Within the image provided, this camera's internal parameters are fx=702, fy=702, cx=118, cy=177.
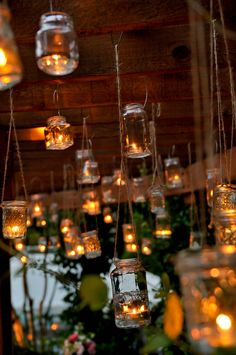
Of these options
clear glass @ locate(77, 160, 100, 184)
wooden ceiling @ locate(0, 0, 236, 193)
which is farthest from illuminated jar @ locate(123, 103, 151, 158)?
clear glass @ locate(77, 160, 100, 184)

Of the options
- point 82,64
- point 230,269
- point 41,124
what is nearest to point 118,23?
point 82,64

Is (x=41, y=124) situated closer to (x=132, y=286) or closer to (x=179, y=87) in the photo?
(x=179, y=87)

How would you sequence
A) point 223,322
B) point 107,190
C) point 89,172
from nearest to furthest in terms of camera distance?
point 223,322 → point 89,172 → point 107,190

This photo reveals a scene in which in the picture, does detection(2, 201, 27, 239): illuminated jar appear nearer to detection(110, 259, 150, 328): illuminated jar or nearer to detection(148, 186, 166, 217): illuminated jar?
detection(110, 259, 150, 328): illuminated jar

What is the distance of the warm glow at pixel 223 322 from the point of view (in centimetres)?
95

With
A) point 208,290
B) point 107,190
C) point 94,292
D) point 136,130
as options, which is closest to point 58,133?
point 136,130

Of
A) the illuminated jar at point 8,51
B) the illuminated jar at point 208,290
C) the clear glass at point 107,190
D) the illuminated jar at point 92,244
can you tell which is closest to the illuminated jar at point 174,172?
the clear glass at point 107,190

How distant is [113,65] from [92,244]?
137 cm

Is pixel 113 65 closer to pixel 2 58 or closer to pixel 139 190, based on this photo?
pixel 2 58

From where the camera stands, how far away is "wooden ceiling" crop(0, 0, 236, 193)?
2.38 meters

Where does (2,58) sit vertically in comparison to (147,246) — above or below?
above

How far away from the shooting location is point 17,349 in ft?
21.9

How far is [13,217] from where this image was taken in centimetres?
287

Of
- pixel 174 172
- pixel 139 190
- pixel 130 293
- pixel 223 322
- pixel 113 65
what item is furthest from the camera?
pixel 139 190
